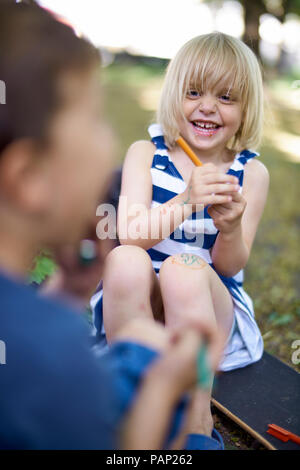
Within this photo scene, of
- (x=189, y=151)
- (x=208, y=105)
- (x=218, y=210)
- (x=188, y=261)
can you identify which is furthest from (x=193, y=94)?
(x=188, y=261)

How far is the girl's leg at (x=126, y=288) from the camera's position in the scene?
1.36 meters

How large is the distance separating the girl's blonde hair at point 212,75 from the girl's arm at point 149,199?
0.56 feet

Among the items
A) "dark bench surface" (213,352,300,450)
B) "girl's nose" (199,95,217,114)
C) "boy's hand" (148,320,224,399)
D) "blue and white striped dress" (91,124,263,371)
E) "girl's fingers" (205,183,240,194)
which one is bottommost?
"dark bench surface" (213,352,300,450)

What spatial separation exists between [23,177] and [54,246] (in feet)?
0.51

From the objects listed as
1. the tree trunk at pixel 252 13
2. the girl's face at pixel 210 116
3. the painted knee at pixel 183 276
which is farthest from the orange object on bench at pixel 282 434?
the tree trunk at pixel 252 13

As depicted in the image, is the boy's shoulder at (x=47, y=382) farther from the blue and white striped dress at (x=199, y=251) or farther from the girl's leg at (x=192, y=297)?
the blue and white striped dress at (x=199, y=251)

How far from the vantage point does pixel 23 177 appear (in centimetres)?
75

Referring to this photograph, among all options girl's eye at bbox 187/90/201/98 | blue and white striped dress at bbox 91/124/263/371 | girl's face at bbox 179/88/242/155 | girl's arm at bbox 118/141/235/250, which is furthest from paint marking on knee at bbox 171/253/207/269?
girl's eye at bbox 187/90/201/98

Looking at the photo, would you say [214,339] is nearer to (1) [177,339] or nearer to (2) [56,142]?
(1) [177,339]

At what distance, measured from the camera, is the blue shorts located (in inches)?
31.5

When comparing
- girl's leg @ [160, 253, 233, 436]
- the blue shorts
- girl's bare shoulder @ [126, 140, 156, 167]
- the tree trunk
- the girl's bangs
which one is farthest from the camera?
the tree trunk

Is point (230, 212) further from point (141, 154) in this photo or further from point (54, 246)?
point (54, 246)

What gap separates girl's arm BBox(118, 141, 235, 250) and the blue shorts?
61 cm

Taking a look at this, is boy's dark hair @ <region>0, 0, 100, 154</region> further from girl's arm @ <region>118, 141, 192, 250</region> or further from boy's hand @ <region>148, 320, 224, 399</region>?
girl's arm @ <region>118, 141, 192, 250</region>
